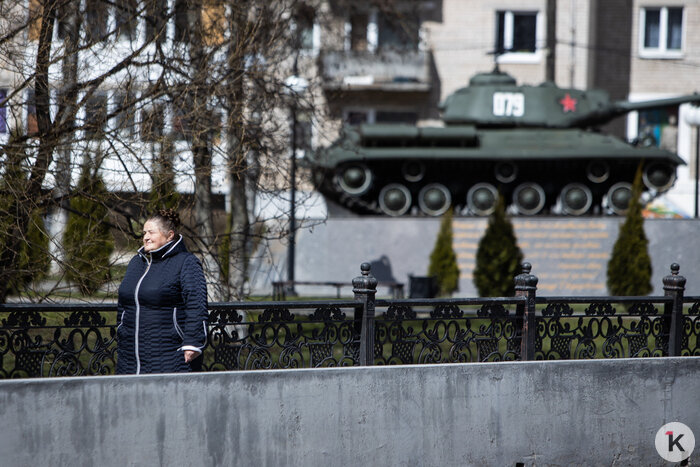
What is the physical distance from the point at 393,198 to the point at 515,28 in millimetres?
11379

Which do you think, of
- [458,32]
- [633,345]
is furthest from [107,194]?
[458,32]

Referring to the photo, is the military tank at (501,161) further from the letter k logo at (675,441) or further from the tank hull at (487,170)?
the letter k logo at (675,441)

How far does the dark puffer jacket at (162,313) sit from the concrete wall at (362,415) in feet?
0.47

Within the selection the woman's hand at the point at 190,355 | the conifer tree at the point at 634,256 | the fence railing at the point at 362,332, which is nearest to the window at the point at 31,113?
the fence railing at the point at 362,332

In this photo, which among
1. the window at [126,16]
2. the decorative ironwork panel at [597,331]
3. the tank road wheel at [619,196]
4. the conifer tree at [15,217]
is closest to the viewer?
the decorative ironwork panel at [597,331]

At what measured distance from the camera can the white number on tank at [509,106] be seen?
24078 mm

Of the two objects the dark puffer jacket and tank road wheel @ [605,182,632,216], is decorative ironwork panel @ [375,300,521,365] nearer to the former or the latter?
the dark puffer jacket

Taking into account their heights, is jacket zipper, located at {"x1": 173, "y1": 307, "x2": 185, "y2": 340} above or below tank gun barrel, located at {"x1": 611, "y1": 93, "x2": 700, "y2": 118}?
below

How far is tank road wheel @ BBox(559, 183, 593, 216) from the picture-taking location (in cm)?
2344

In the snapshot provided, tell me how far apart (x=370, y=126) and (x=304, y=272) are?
3.68 m

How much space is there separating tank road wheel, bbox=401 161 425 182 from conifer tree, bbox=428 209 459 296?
2.37m

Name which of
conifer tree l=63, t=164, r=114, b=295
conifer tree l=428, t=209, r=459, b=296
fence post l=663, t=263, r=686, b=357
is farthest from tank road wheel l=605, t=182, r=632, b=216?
conifer tree l=63, t=164, r=114, b=295

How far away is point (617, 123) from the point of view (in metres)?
32.6

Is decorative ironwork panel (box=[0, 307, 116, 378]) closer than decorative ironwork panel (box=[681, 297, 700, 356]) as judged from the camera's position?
Yes
